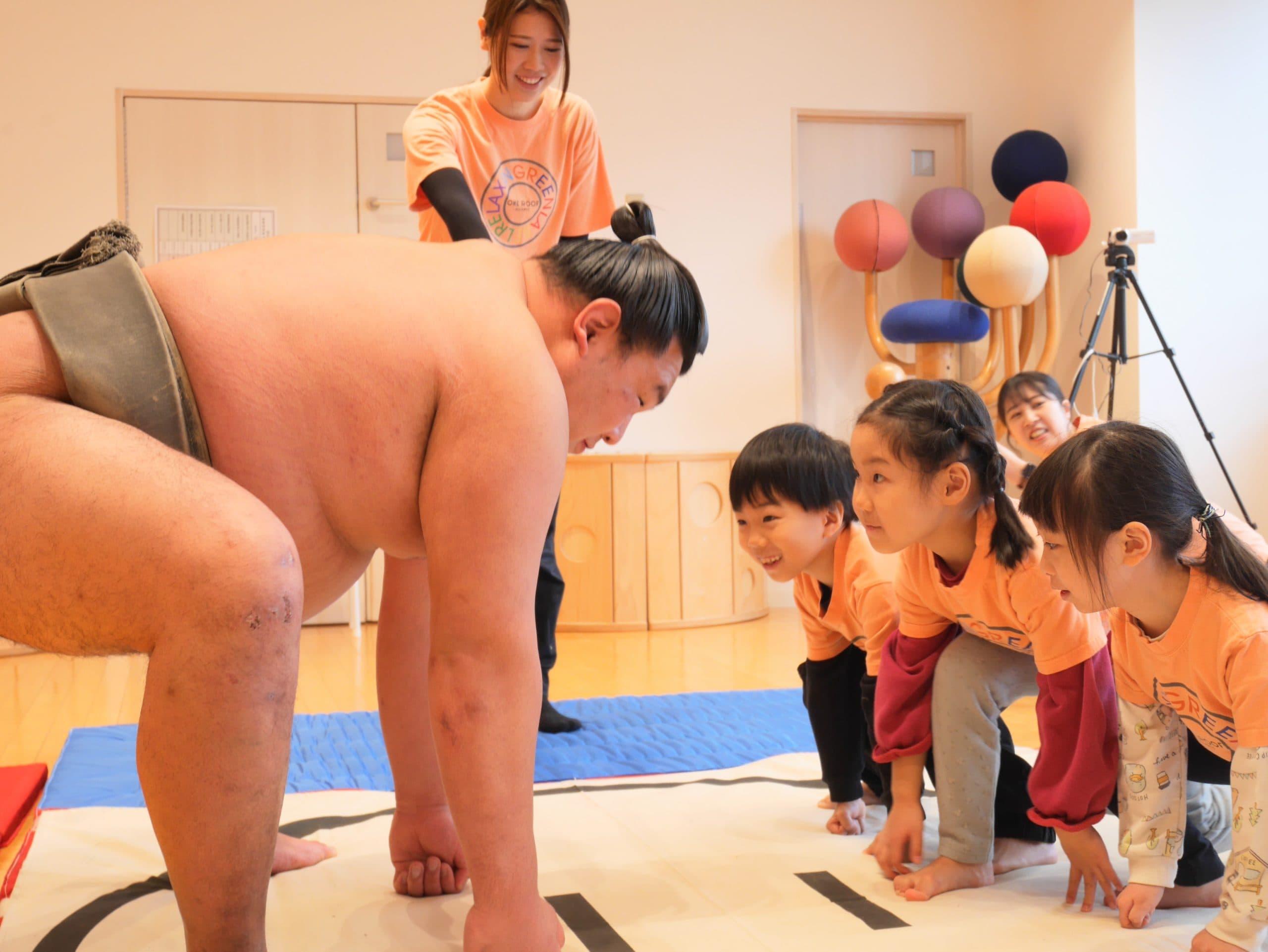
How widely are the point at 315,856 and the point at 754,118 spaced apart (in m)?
3.37

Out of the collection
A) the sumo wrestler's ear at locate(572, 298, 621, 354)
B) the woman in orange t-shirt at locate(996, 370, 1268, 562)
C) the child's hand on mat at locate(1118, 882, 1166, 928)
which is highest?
the sumo wrestler's ear at locate(572, 298, 621, 354)

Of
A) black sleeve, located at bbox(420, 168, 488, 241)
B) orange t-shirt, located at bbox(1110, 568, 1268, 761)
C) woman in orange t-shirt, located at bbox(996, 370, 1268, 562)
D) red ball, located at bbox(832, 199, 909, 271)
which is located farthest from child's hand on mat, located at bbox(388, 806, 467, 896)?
red ball, located at bbox(832, 199, 909, 271)

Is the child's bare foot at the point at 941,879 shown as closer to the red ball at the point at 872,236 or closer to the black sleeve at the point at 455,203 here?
the black sleeve at the point at 455,203

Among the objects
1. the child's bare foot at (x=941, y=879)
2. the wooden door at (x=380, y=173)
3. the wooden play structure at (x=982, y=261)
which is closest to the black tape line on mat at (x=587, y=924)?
the child's bare foot at (x=941, y=879)

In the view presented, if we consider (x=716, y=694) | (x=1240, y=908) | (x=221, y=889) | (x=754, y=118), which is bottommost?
(x=716, y=694)

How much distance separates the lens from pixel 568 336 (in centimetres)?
105

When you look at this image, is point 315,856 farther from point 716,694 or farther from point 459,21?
point 459,21

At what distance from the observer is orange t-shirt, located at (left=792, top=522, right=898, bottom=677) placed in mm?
1456

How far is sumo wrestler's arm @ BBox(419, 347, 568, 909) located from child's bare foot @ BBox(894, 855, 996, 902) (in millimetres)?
514

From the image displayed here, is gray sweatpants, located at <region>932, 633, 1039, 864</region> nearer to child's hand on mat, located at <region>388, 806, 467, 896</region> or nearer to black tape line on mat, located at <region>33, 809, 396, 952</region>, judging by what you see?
child's hand on mat, located at <region>388, 806, 467, 896</region>

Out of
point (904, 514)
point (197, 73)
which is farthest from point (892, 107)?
point (904, 514)

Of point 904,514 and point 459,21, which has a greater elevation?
point 459,21

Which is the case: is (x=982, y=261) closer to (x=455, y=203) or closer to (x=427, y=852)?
(x=455, y=203)

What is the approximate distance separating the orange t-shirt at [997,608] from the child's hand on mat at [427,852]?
0.60 meters
